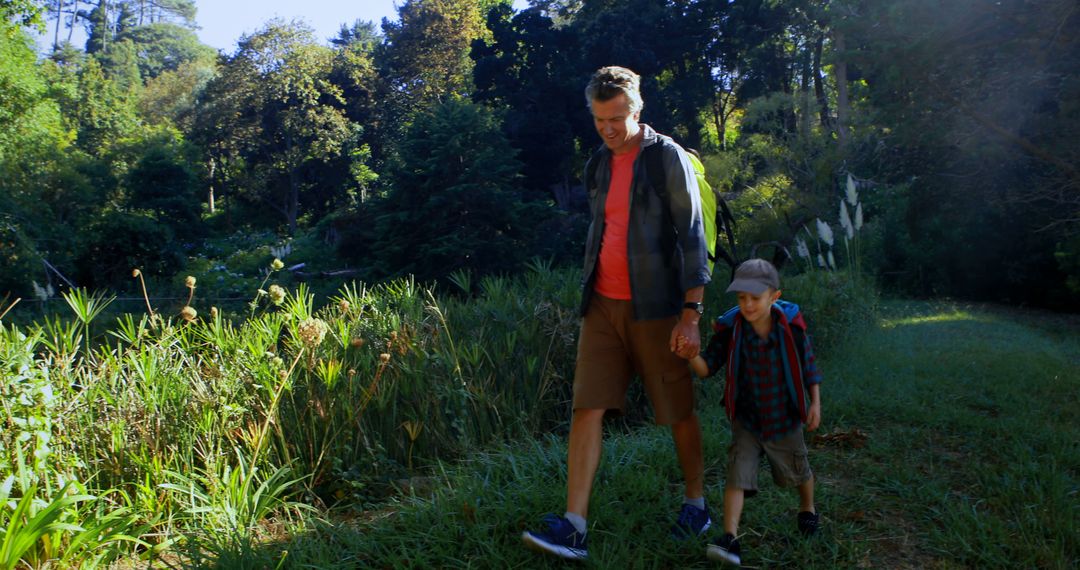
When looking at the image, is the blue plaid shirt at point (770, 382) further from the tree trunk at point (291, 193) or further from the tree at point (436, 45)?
the tree trunk at point (291, 193)

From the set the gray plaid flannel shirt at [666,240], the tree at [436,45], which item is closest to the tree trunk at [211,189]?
the tree at [436,45]

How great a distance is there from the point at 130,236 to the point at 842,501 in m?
33.4

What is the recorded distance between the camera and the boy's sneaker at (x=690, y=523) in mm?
3445

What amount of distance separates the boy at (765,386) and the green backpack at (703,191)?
0.17 meters

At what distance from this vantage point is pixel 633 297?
334 centimetres

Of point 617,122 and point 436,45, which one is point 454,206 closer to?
point 436,45

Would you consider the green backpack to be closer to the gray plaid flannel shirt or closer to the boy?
the gray plaid flannel shirt

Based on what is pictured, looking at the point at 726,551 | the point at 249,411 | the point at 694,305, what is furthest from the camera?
the point at 249,411

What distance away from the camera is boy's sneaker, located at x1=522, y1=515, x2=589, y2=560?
→ 3.13 m

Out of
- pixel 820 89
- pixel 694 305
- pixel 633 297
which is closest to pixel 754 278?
pixel 694 305

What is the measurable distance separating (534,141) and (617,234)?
1174 inches

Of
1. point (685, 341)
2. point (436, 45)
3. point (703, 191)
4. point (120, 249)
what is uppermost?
point (436, 45)

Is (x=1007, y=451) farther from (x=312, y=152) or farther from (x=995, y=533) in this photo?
(x=312, y=152)

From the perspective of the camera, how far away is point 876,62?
1073cm
